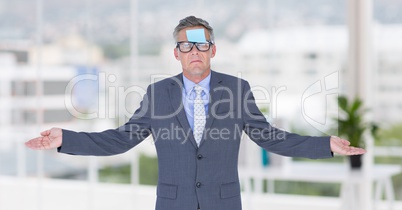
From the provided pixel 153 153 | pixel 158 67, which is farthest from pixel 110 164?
pixel 158 67

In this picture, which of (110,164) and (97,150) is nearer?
(97,150)

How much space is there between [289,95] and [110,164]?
4.84 meters

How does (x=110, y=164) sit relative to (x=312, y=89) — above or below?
below

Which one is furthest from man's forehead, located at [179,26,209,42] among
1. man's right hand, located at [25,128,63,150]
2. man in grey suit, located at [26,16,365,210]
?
man's right hand, located at [25,128,63,150]

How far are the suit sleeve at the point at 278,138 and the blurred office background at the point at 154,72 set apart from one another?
87.4 inches

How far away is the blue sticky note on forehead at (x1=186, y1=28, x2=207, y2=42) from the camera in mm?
2164

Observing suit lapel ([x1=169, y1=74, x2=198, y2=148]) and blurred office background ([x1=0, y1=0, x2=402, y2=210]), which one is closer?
suit lapel ([x1=169, y1=74, x2=198, y2=148])

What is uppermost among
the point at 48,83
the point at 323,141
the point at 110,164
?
the point at 48,83

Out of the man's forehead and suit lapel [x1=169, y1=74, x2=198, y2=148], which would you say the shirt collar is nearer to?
suit lapel [x1=169, y1=74, x2=198, y2=148]

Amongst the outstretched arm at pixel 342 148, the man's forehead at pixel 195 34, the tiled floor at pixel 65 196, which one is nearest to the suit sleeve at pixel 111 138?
the man's forehead at pixel 195 34

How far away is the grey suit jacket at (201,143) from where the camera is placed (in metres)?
2.17

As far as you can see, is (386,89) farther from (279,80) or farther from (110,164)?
(110,164)

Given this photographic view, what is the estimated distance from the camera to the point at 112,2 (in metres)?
15.2

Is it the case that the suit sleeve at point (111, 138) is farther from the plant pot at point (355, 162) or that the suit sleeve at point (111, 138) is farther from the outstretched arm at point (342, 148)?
the plant pot at point (355, 162)
